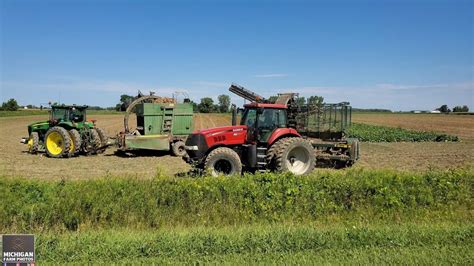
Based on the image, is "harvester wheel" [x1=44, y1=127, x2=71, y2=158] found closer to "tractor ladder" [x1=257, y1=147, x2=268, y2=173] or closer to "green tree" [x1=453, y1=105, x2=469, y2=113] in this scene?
"tractor ladder" [x1=257, y1=147, x2=268, y2=173]

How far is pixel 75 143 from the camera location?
16656 mm

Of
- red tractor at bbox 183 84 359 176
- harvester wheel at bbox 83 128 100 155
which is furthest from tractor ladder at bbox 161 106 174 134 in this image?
red tractor at bbox 183 84 359 176

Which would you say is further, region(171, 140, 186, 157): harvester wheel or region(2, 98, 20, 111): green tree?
region(2, 98, 20, 111): green tree

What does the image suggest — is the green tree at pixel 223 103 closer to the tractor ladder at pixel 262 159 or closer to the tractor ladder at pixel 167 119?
the tractor ladder at pixel 167 119

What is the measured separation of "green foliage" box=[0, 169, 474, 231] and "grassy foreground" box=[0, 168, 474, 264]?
20 millimetres

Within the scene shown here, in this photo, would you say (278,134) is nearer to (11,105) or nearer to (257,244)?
(257,244)

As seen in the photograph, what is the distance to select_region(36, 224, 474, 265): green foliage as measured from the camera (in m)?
4.99

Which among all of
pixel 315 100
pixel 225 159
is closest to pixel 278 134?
pixel 225 159

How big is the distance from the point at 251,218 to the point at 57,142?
13427mm

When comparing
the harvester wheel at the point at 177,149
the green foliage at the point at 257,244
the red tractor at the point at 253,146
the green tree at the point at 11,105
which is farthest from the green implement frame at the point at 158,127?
the green tree at the point at 11,105

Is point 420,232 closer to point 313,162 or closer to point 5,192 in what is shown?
point 313,162

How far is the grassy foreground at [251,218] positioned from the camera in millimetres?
5109

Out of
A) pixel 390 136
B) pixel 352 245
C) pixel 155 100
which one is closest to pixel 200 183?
pixel 352 245

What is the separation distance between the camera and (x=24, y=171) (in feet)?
42.7
